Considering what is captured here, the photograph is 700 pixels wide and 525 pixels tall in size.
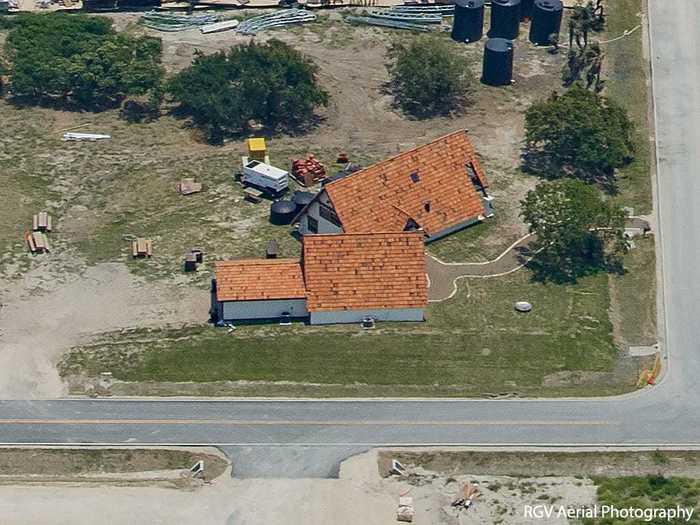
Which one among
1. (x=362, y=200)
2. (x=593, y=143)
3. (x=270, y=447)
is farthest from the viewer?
(x=593, y=143)

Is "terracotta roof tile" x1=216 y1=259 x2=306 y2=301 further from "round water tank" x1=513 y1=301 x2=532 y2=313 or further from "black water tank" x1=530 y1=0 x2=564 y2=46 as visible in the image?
"black water tank" x1=530 y1=0 x2=564 y2=46

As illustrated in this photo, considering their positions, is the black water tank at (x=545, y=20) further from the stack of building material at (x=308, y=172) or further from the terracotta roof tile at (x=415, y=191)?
the stack of building material at (x=308, y=172)

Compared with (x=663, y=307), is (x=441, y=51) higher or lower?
higher

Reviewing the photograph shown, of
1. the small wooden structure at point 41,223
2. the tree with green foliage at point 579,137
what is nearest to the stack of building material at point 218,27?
the tree with green foliage at point 579,137

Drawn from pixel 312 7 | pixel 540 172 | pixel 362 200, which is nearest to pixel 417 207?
pixel 362 200

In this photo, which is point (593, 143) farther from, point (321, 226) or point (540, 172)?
point (321, 226)

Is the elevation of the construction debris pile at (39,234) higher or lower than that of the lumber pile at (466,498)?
higher
